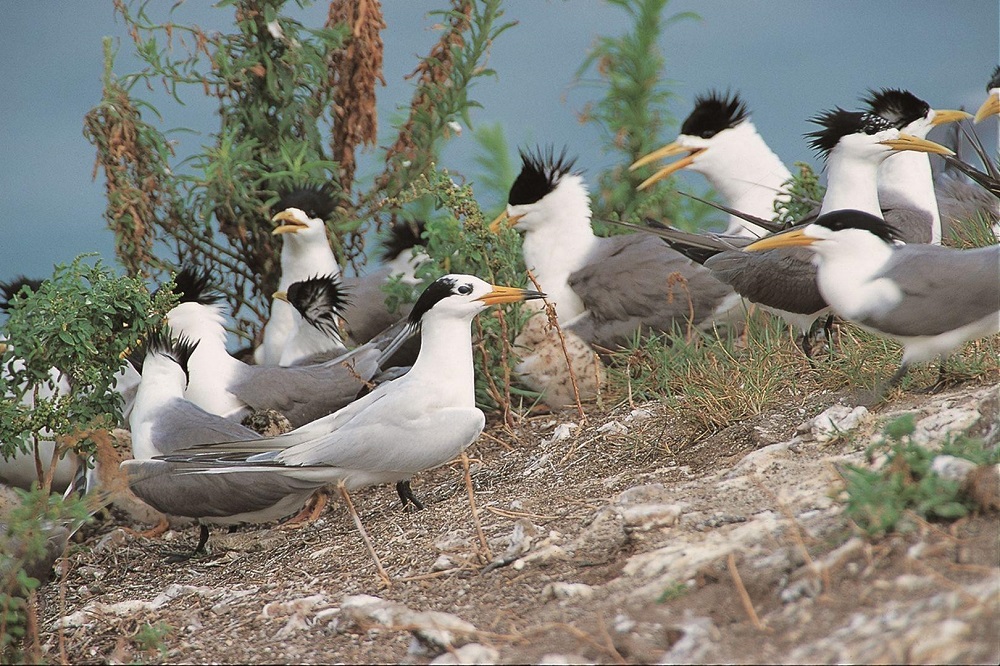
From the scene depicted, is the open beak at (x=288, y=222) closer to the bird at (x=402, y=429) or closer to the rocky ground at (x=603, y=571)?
the rocky ground at (x=603, y=571)

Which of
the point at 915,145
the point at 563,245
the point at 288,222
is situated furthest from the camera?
the point at 288,222

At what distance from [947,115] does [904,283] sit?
2504 millimetres

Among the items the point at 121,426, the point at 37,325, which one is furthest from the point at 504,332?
the point at 121,426

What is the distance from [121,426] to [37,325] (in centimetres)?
249

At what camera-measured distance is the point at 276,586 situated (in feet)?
13.0

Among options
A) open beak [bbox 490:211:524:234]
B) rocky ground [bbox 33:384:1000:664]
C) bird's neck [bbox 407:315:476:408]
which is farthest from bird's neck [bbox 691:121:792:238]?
bird's neck [bbox 407:315:476:408]

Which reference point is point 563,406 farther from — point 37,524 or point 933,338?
point 37,524

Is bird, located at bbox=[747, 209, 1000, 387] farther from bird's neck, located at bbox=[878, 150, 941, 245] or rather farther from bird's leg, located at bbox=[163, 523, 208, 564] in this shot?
bird's leg, located at bbox=[163, 523, 208, 564]

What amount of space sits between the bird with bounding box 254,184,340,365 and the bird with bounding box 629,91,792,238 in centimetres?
208

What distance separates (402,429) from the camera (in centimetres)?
427

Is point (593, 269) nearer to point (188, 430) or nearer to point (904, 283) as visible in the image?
point (188, 430)

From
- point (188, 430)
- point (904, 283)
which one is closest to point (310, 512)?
point (188, 430)

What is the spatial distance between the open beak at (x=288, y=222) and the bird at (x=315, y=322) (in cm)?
62

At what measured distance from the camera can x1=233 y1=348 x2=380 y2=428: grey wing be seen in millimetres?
5605
